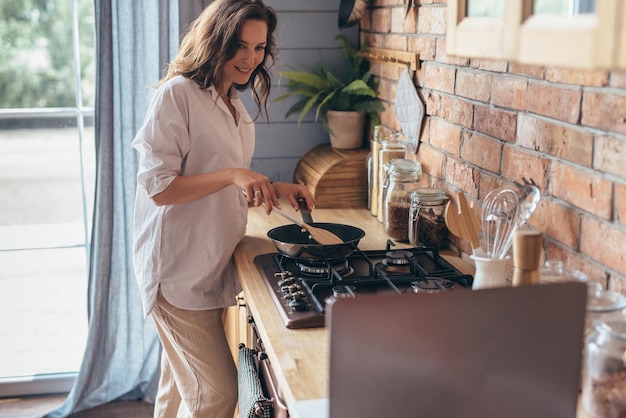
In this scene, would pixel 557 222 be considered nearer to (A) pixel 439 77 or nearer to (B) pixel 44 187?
(A) pixel 439 77

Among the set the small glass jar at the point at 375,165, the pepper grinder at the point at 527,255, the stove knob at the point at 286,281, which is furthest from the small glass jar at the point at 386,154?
the pepper grinder at the point at 527,255

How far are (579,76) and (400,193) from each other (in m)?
0.87

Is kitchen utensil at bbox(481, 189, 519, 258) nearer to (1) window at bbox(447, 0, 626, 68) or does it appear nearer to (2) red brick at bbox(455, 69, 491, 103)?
(2) red brick at bbox(455, 69, 491, 103)

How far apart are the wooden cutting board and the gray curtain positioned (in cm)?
70

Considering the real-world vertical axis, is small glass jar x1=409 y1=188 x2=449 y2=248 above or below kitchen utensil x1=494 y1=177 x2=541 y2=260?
below

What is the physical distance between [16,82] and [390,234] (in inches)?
67.7

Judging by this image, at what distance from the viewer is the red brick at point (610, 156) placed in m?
1.40

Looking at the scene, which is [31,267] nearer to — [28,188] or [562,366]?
[28,188]

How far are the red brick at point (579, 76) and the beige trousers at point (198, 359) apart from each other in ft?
3.85

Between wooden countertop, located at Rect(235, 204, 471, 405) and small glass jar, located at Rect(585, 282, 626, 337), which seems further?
wooden countertop, located at Rect(235, 204, 471, 405)

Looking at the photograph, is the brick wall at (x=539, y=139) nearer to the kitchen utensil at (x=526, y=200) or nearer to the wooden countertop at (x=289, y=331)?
the kitchen utensil at (x=526, y=200)

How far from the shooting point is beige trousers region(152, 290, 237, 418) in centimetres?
223

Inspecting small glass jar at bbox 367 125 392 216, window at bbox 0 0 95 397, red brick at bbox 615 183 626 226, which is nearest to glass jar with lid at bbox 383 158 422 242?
small glass jar at bbox 367 125 392 216

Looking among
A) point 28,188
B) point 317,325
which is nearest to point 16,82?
point 28,188
